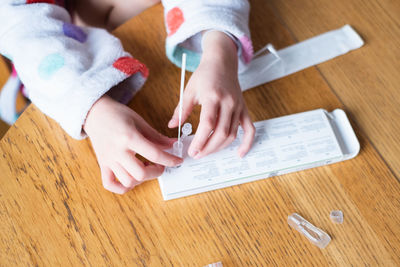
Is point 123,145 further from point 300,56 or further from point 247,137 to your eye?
point 300,56

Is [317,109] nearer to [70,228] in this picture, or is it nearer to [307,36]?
[307,36]

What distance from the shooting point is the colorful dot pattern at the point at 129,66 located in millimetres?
537

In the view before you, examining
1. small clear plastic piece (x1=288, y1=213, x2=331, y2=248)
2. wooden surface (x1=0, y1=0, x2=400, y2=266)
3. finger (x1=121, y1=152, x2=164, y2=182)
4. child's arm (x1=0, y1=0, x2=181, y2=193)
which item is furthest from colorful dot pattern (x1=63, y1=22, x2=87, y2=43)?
small clear plastic piece (x1=288, y1=213, x2=331, y2=248)

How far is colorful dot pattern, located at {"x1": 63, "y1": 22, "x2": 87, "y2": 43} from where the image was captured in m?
0.58

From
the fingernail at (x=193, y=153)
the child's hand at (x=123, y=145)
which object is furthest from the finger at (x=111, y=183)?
the fingernail at (x=193, y=153)

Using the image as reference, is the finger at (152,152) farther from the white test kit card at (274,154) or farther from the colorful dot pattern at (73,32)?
the colorful dot pattern at (73,32)

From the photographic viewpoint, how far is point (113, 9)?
0.78 metres

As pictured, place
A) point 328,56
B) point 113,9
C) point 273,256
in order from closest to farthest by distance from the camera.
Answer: point 273,256
point 328,56
point 113,9

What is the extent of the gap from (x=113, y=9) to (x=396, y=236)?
698 millimetres

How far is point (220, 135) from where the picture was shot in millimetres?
504

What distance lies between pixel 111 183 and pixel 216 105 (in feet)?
0.62

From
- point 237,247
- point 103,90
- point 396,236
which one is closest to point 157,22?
point 103,90

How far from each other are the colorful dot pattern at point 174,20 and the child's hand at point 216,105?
0.07 m

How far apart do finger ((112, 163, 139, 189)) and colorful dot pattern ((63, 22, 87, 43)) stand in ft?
0.79
